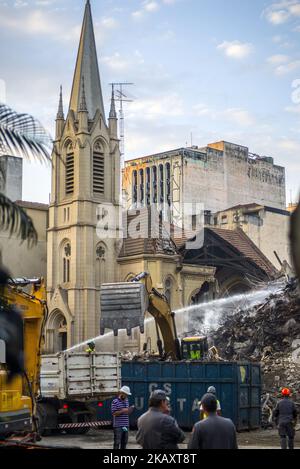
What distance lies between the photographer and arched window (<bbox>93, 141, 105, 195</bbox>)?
66125 millimetres

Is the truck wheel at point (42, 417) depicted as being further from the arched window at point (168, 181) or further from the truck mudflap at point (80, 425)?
the arched window at point (168, 181)

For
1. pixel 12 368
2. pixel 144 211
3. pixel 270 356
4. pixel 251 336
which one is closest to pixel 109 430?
pixel 270 356

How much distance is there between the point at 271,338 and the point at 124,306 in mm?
Result: 11051

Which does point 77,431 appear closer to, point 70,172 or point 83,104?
point 70,172

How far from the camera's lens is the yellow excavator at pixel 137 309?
86.4ft

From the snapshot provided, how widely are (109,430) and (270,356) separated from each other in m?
9.90

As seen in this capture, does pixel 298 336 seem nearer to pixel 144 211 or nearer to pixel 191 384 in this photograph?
pixel 191 384

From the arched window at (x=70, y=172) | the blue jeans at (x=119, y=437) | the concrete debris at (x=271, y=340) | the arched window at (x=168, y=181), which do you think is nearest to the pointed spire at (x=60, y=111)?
the arched window at (x=70, y=172)

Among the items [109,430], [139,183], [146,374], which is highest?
[139,183]

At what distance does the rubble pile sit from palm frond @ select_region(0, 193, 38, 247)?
22157 millimetres

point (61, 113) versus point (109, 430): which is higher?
point (61, 113)

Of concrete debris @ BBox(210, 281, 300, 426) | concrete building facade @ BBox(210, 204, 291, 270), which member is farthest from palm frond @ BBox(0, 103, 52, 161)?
concrete building facade @ BBox(210, 204, 291, 270)
